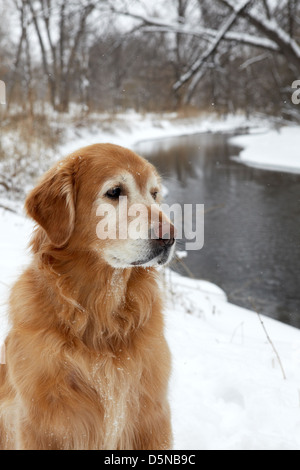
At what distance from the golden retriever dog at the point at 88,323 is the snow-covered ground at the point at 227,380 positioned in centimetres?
38

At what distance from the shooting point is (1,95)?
9.49m

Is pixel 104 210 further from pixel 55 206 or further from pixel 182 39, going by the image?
pixel 182 39

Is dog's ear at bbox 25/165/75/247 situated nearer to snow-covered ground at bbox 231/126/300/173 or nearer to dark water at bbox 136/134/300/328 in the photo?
dark water at bbox 136/134/300/328

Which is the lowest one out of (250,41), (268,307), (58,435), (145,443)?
(268,307)

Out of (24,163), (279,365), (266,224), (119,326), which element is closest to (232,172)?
Answer: (266,224)

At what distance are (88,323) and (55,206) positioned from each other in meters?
0.68

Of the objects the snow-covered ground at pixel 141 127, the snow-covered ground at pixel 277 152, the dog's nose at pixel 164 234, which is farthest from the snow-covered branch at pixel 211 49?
the snow-covered ground at pixel 277 152

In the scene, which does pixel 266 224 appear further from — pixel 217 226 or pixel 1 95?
pixel 1 95

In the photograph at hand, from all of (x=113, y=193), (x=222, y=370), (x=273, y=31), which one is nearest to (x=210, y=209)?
(x=273, y=31)

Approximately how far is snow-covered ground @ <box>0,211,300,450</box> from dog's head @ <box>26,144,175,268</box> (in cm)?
40

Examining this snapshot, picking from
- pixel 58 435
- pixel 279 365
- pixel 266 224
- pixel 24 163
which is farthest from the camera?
pixel 266 224

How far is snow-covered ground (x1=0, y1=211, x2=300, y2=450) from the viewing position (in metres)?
2.64

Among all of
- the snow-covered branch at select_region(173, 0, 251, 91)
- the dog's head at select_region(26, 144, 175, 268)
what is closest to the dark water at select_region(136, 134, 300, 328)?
Result: the dog's head at select_region(26, 144, 175, 268)

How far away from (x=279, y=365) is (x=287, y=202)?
26.0 ft
